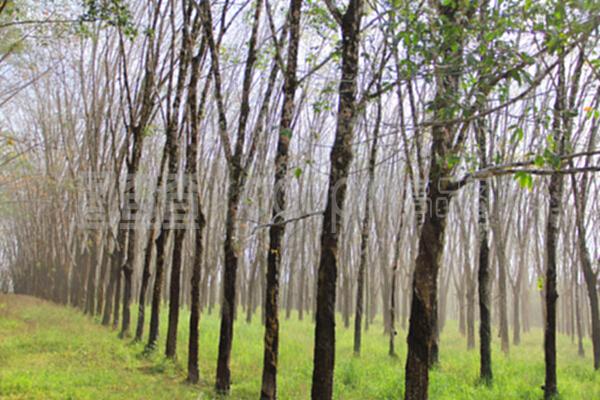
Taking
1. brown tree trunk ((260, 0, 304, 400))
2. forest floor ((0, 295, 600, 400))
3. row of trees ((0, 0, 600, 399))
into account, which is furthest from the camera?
forest floor ((0, 295, 600, 400))

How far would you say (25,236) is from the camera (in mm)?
25812

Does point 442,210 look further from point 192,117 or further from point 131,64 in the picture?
point 131,64

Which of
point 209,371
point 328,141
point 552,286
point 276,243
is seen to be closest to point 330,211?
point 276,243

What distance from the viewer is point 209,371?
8.51m

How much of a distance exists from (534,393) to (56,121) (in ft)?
53.7

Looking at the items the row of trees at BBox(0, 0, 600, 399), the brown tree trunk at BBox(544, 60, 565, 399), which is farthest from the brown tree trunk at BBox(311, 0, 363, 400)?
the brown tree trunk at BBox(544, 60, 565, 399)

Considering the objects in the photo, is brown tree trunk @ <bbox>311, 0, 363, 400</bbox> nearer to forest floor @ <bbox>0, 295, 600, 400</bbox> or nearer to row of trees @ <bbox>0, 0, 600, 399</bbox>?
row of trees @ <bbox>0, 0, 600, 399</bbox>

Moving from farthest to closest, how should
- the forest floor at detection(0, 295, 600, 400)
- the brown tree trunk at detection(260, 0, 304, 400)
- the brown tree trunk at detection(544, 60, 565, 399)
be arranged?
the forest floor at detection(0, 295, 600, 400) < the brown tree trunk at detection(544, 60, 565, 399) < the brown tree trunk at detection(260, 0, 304, 400)

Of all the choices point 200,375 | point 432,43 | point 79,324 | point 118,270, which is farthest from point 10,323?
point 432,43

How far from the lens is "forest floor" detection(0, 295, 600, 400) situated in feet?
22.1

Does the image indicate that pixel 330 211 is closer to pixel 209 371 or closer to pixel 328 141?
pixel 209 371

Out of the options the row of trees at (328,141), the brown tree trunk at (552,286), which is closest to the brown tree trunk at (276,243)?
the row of trees at (328,141)

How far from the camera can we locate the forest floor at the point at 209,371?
22.1 feet

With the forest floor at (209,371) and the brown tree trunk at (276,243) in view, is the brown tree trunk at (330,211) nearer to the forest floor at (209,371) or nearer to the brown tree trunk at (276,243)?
the brown tree trunk at (276,243)
